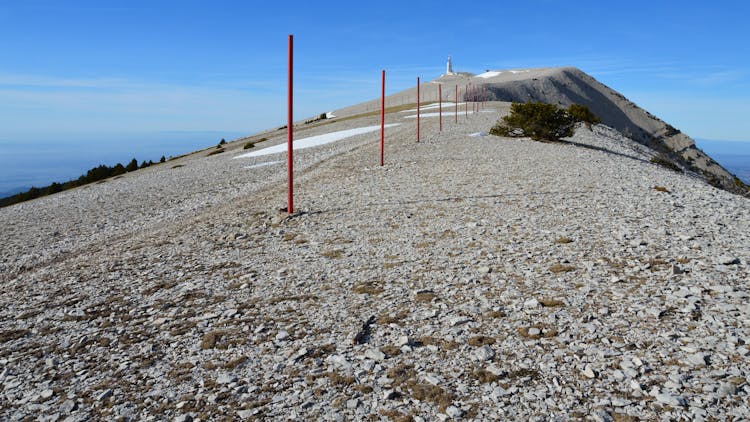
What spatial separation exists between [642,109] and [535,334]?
141 m

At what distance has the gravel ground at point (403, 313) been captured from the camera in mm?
4547

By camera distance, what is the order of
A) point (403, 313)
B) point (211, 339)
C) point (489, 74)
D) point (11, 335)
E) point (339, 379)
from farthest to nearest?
point (489, 74) < point (11, 335) < point (403, 313) < point (211, 339) < point (339, 379)

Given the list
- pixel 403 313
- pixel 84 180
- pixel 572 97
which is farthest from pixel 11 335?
pixel 572 97

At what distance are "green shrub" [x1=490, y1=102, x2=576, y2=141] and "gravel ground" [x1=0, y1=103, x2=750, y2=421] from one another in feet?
41.2

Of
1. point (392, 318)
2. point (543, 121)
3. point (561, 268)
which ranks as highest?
point (543, 121)

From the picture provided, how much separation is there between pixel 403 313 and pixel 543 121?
21437 mm

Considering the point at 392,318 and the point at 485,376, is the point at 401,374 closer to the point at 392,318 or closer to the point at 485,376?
the point at 485,376

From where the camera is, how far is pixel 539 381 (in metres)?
4.62

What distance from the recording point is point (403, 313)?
6281mm

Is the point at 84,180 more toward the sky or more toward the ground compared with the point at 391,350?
more toward the sky

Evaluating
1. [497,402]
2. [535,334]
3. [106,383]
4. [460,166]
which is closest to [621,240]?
[535,334]

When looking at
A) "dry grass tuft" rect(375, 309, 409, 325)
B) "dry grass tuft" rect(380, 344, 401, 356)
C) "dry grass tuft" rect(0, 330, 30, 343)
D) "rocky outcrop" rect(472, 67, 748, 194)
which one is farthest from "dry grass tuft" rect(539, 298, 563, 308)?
"rocky outcrop" rect(472, 67, 748, 194)

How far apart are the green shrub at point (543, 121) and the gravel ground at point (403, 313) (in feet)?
41.2

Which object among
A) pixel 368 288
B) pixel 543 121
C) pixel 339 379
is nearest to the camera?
pixel 339 379
